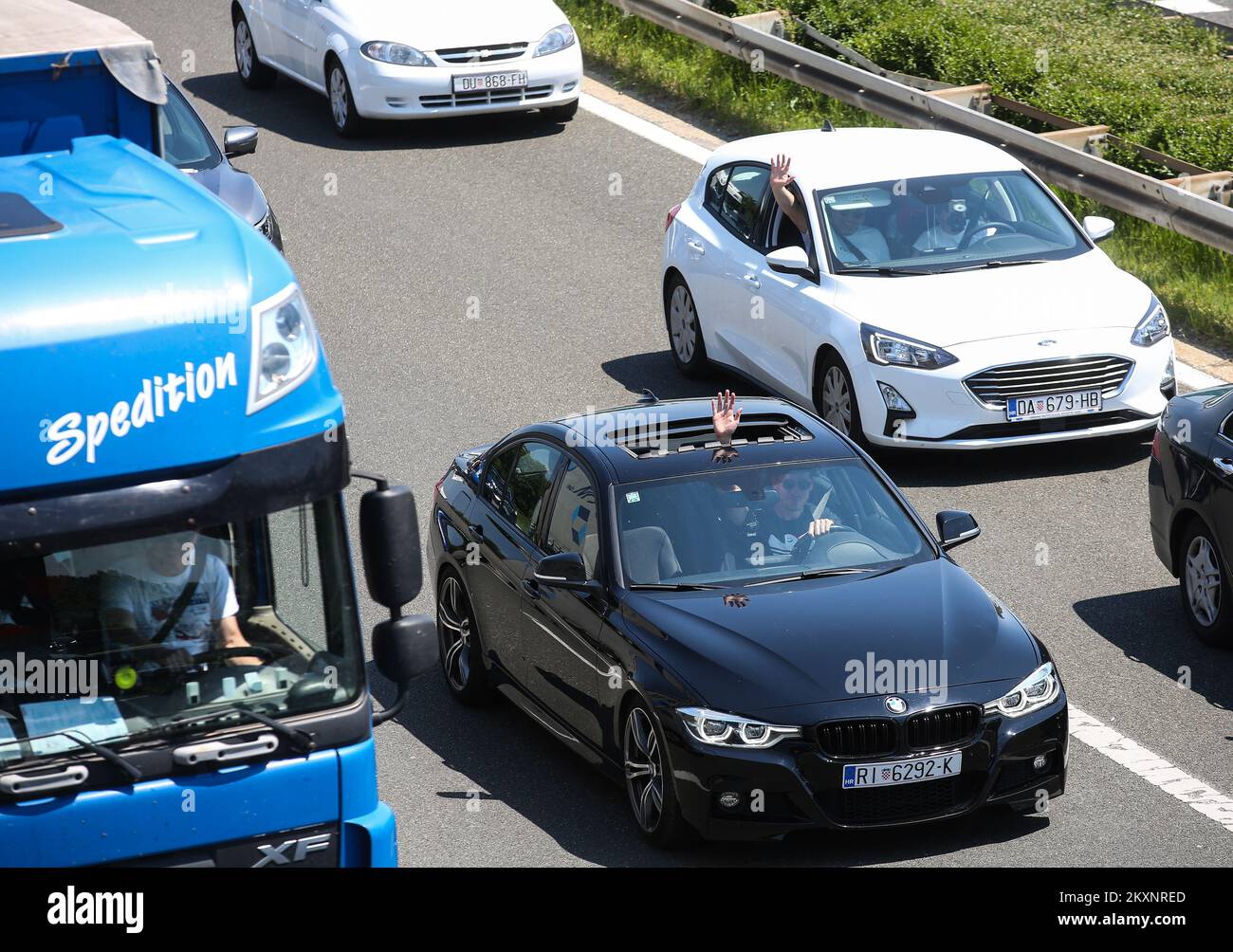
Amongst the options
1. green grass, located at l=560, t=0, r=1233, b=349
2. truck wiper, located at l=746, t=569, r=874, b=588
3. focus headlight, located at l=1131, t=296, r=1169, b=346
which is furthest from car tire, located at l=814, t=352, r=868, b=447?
truck wiper, located at l=746, t=569, r=874, b=588

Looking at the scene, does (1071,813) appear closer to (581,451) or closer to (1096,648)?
(1096,648)

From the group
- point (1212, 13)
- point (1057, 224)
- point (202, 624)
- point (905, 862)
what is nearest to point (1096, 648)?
point (905, 862)

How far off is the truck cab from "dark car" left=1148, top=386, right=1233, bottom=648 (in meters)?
5.20

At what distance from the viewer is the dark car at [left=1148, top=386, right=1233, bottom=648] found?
10266 mm

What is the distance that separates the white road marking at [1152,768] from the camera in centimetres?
874

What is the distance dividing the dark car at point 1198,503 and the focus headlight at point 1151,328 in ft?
6.14

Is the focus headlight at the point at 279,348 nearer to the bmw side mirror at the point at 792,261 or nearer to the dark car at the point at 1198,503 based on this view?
the dark car at the point at 1198,503

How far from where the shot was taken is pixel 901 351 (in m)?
12.9

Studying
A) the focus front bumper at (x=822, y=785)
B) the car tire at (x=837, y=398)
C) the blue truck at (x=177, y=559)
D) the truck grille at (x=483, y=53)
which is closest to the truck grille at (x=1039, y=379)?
the car tire at (x=837, y=398)

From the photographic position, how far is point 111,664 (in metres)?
6.03

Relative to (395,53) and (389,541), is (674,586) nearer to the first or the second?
(389,541)

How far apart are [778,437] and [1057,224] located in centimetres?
470

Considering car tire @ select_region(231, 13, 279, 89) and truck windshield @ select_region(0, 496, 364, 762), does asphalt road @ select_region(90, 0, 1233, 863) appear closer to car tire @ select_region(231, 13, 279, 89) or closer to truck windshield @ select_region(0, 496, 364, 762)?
car tire @ select_region(231, 13, 279, 89)

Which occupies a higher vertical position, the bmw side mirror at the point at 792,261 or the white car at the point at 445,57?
the bmw side mirror at the point at 792,261
